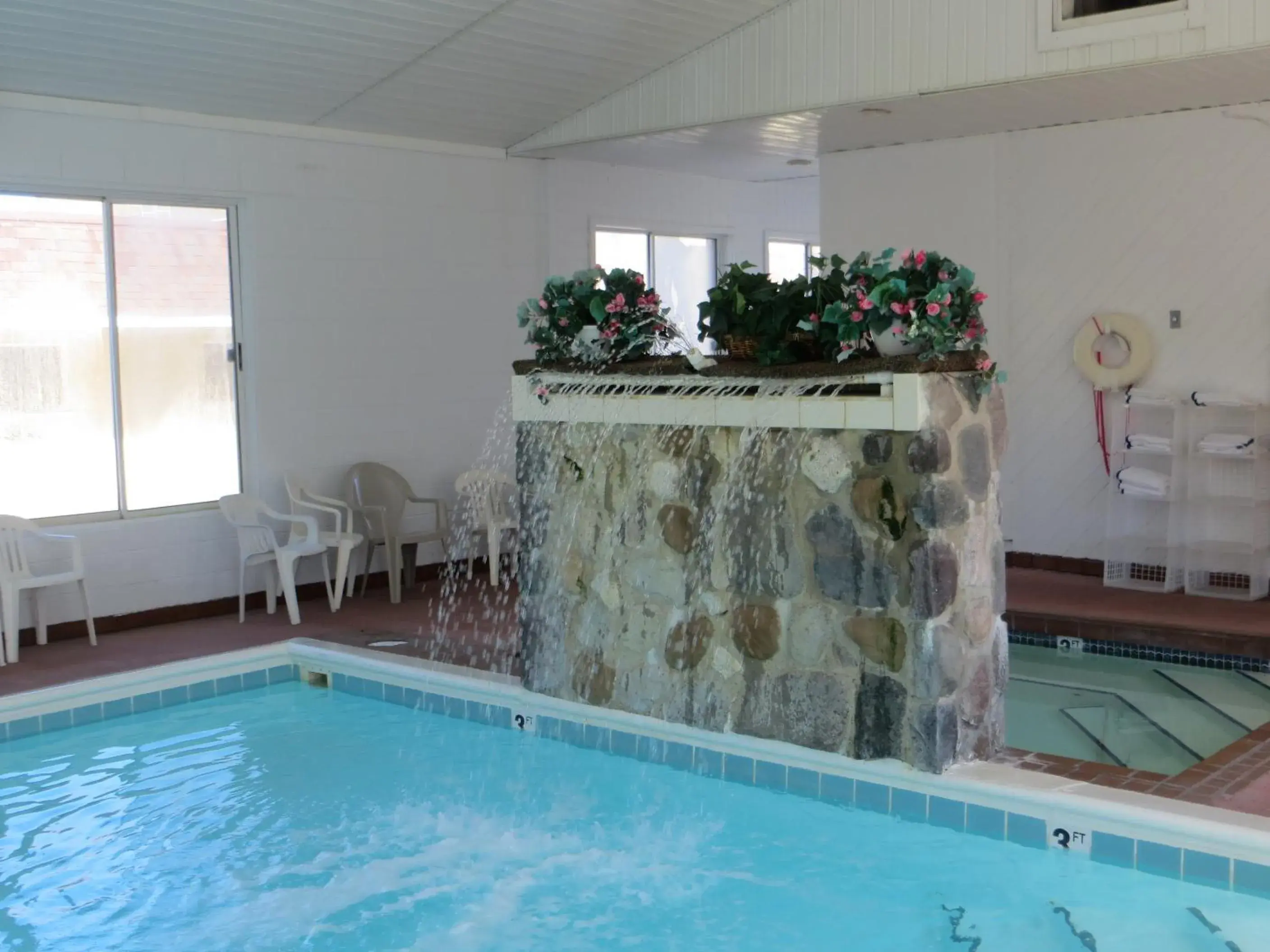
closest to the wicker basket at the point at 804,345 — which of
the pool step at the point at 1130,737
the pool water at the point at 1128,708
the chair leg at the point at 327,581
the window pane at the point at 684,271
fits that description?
the pool water at the point at 1128,708

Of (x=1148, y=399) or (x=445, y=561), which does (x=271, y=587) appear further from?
(x=1148, y=399)

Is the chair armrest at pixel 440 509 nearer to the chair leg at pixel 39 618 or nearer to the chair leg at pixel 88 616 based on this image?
the chair leg at pixel 88 616

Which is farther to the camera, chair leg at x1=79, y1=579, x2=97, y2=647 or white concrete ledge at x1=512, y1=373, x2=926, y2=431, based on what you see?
chair leg at x1=79, y1=579, x2=97, y2=647

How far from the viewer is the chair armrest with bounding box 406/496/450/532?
8.21 m

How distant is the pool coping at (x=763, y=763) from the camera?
3732 millimetres

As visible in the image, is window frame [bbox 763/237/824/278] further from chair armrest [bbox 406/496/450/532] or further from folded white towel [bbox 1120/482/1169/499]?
folded white towel [bbox 1120/482/1169/499]

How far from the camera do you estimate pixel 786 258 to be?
11.9 meters

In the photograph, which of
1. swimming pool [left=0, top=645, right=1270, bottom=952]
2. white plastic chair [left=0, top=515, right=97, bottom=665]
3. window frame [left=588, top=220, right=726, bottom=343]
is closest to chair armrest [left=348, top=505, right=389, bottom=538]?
white plastic chair [left=0, top=515, right=97, bottom=665]

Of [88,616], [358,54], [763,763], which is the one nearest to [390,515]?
[88,616]

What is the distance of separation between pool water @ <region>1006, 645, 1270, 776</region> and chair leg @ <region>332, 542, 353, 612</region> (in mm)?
3654

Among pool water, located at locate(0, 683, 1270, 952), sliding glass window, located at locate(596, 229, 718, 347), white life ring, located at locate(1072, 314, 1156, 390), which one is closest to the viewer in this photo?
pool water, located at locate(0, 683, 1270, 952)

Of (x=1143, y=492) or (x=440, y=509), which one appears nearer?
(x=1143, y=492)

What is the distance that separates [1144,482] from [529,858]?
4.80 meters

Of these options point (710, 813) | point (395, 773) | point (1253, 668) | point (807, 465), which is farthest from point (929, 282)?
point (1253, 668)
